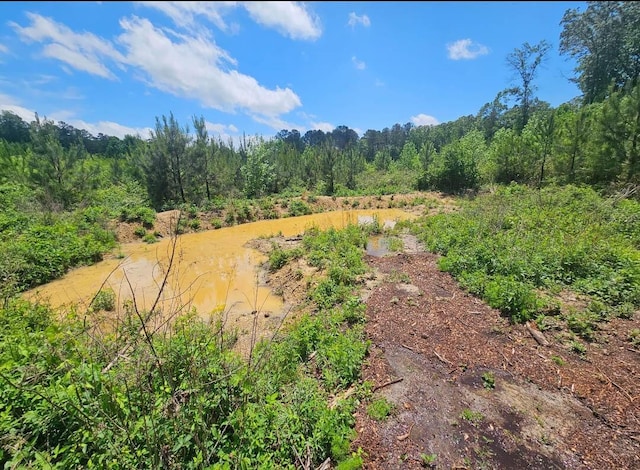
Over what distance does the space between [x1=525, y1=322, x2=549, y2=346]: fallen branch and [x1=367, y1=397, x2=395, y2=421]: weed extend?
278cm

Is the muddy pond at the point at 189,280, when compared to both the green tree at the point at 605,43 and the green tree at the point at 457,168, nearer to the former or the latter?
the green tree at the point at 457,168

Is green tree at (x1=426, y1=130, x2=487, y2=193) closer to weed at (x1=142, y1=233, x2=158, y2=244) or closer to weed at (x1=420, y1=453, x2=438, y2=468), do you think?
weed at (x1=142, y1=233, x2=158, y2=244)

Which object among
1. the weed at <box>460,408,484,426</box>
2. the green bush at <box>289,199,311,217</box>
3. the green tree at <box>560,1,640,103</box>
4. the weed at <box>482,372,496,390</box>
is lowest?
the weed at <box>460,408,484,426</box>

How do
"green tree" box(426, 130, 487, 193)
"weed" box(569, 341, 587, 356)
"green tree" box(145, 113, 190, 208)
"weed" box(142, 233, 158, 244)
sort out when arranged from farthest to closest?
"green tree" box(426, 130, 487, 193), "green tree" box(145, 113, 190, 208), "weed" box(142, 233, 158, 244), "weed" box(569, 341, 587, 356)

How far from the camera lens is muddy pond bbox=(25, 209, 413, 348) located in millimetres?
6843

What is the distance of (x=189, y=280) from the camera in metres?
9.10

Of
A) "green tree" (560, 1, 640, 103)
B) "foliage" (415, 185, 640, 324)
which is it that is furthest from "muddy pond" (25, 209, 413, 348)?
"green tree" (560, 1, 640, 103)

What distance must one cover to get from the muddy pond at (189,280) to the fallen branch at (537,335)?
490 centimetres

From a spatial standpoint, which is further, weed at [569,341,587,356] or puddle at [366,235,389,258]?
puddle at [366,235,389,258]

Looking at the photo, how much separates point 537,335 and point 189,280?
9.10 metres

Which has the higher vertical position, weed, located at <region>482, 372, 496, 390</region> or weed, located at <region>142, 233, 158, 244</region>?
weed, located at <region>482, 372, 496, 390</region>

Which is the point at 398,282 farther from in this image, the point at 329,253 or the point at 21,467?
the point at 21,467

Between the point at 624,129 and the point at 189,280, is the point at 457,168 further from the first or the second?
the point at 189,280

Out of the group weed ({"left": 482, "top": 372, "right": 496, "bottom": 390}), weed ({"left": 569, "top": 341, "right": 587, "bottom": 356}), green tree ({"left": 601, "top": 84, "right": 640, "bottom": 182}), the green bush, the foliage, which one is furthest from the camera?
the green bush
